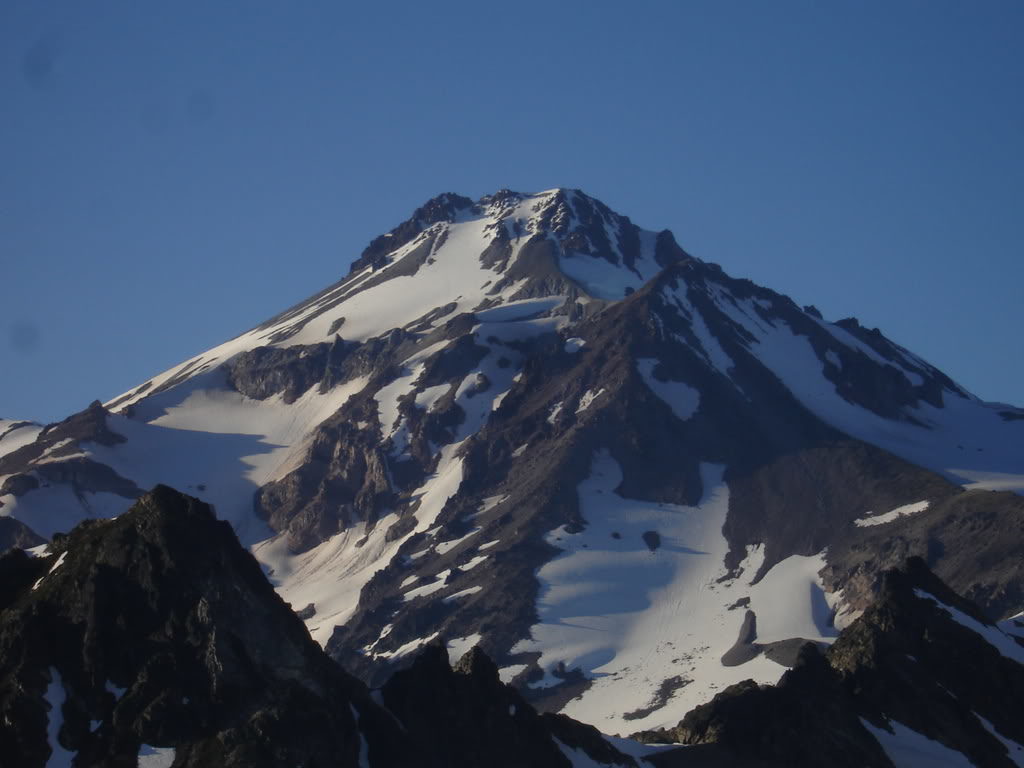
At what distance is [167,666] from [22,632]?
6.78 meters

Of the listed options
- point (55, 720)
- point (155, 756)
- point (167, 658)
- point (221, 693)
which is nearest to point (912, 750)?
point (221, 693)

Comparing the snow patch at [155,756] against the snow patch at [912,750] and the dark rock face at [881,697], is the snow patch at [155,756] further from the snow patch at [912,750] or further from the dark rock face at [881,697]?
the snow patch at [912,750]

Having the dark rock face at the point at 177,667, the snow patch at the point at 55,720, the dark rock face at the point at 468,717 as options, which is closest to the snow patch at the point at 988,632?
the dark rock face at the point at 468,717

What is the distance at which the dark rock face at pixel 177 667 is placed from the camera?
8362 centimetres

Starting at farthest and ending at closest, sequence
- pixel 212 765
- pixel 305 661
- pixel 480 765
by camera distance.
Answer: pixel 480 765 < pixel 305 661 < pixel 212 765

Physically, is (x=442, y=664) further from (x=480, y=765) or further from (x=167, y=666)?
(x=167, y=666)

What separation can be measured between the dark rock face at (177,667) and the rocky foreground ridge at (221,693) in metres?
0.08

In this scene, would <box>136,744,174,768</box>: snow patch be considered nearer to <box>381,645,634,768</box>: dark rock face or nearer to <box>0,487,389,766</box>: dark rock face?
<box>0,487,389,766</box>: dark rock face

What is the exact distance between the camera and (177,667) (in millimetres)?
86500

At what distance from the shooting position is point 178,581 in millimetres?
89688

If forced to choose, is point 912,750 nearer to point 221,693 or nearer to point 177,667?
point 221,693

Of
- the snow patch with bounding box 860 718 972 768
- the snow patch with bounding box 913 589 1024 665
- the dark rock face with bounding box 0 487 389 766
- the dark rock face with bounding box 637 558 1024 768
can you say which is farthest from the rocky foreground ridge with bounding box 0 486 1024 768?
the snow patch with bounding box 913 589 1024 665

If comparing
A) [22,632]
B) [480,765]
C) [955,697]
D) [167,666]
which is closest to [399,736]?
[480,765]

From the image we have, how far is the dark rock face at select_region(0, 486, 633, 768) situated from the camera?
83.6 meters
